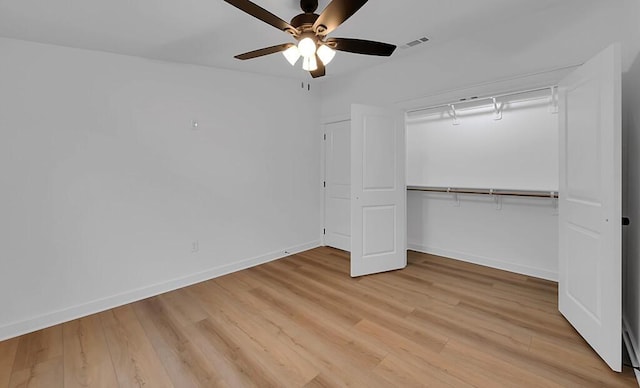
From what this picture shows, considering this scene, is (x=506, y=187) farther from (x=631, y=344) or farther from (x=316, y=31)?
(x=316, y=31)

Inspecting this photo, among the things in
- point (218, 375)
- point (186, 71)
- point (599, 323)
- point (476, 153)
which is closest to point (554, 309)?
point (599, 323)

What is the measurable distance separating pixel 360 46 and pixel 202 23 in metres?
1.45

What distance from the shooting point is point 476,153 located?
372 centimetres

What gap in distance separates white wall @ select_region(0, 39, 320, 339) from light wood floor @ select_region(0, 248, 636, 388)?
0.38m

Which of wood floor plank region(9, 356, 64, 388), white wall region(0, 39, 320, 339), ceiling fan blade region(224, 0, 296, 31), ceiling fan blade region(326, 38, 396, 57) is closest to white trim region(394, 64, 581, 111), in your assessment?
ceiling fan blade region(326, 38, 396, 57)

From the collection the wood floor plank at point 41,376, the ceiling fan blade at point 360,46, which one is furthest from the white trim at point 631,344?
the wood floor plank at point 41,376

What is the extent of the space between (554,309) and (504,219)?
1.20m

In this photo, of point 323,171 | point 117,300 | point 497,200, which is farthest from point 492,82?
point 117,300

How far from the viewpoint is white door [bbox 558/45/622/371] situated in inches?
67.4

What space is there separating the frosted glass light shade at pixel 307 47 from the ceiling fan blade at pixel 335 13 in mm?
82

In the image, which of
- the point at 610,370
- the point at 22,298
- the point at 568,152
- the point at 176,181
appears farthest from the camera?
the point at 176,181

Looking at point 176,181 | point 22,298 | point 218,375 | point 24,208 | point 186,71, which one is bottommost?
point 218,375

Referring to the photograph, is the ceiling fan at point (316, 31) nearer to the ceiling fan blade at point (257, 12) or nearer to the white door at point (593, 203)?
the ceiling fan blade at point (257, 12)

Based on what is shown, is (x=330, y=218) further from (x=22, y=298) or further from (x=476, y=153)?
(x=22, y=298)
